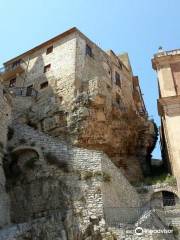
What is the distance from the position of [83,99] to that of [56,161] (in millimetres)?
7452

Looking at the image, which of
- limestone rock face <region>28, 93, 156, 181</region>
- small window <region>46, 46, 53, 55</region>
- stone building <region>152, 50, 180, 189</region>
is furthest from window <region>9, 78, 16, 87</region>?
stone building <region>152, 50, 180, 189</region>

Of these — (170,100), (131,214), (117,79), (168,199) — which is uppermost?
(117,79)

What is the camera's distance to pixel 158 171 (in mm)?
29391

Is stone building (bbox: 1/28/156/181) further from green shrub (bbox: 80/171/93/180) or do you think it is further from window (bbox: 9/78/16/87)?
green shrub (bbox: 80/171/93/180)

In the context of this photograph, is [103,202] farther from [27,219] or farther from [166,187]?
[166,187]

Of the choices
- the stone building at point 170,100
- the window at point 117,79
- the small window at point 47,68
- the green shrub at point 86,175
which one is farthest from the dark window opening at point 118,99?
the green shrub at point 86,175

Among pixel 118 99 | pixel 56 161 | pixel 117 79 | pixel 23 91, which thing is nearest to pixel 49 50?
pixel 23 91

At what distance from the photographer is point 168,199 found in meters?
23.1

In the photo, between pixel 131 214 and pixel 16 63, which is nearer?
pixel 131 214

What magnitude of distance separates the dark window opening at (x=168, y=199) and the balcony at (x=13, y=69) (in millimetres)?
16373

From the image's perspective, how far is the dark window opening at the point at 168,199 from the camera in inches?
903

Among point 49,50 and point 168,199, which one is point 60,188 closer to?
point 168,199

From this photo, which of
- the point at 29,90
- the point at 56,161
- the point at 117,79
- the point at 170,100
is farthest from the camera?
the point at 117,79

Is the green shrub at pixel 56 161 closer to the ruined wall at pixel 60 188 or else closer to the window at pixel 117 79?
the ruined wall at pixel 60 188
